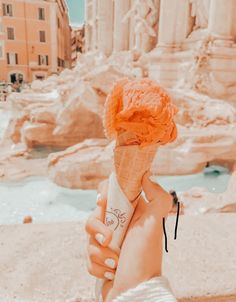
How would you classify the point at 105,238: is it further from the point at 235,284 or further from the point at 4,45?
the point at 4,45

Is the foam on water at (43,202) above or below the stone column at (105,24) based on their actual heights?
below

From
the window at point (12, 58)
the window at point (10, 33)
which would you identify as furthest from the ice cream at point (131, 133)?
the window at point (10, 33)

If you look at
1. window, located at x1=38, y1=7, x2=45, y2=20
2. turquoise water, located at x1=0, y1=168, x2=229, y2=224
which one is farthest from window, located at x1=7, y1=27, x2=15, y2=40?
turquoise water, located at x1=0, y1=168, x2=229, y2=224

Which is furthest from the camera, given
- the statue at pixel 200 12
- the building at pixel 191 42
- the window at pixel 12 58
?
the window at pixel 12 58

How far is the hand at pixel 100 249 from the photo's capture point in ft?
2.72

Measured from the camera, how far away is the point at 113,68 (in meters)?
5.93

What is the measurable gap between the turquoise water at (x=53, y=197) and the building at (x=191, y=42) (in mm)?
2459

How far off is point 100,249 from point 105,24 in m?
14.7

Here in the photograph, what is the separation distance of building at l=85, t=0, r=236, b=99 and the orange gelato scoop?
18.7ft

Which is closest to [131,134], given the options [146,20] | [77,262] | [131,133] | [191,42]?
[131,133]

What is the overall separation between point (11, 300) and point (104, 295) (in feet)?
1.27

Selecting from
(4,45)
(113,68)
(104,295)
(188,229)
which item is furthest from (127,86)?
(4,45)

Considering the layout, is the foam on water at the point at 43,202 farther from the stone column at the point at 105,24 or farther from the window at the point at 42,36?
the window at the point at 42,36

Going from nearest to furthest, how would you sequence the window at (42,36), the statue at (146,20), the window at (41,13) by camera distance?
1. the statue at (146,20)
2. the window at (41,13)
3. the window at (42,36)
